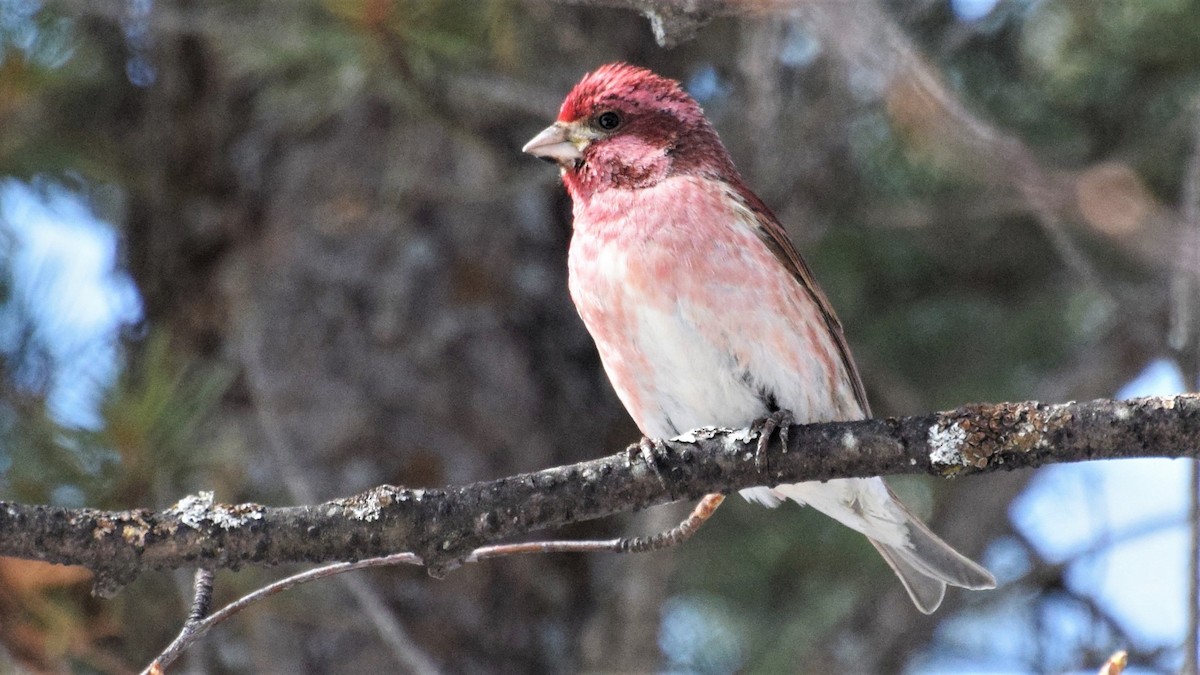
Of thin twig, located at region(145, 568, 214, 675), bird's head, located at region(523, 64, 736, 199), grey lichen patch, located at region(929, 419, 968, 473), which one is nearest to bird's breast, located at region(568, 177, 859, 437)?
bird's head, located at region(523, 64, 736, 199)

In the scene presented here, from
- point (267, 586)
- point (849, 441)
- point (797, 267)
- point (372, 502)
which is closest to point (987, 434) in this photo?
point (849, 441)

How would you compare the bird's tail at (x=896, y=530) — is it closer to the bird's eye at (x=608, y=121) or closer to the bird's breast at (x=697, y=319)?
the bird's breast at (x=697, y=319)

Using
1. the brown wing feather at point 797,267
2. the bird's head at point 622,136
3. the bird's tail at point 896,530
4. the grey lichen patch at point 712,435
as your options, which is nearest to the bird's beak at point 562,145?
the bird's head at point 622,136

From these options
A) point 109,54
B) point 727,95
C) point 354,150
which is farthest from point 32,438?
point 727,95

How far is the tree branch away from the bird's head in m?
1.72

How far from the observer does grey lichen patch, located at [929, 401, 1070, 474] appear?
2924mm

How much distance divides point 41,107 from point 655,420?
9.71 ft

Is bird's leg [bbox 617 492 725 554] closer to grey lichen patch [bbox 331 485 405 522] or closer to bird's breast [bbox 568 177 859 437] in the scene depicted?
grey lichen patch [bbox 331 485 405 522]

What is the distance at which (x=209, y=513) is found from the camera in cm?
300

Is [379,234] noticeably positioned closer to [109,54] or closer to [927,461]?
[109,54]

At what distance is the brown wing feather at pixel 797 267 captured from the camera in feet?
15.1

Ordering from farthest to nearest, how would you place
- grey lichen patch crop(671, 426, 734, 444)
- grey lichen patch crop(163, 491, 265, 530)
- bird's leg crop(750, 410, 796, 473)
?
1. grey lichen patch crop(671, 426, 734, 444)
2. bird's leg crop(750, 410, 796, 473)
3. grey lichen patch crop(163, 491, 265, 530)

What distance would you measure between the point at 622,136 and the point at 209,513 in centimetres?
233

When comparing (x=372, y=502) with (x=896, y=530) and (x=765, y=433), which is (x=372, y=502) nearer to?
(x=765, y=433)
